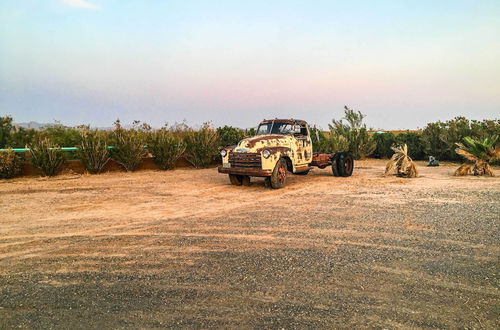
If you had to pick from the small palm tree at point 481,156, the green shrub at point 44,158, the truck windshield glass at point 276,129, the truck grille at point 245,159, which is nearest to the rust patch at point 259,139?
the truck grille at point 245,159

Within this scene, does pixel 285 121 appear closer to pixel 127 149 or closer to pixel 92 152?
pixel 127 149

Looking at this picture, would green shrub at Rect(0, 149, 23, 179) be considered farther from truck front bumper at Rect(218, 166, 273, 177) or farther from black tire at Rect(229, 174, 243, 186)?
black tire at Rect(229, 174, 243, 186)

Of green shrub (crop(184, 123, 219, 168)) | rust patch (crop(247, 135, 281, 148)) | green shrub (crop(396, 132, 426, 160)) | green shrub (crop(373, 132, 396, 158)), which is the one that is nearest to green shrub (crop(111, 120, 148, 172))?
green shrub (crop(184, 123, 219, 168))

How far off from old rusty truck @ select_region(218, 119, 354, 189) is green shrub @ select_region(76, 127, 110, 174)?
603cm

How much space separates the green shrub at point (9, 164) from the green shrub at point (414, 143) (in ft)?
63.4

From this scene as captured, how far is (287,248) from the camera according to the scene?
17.9 feet

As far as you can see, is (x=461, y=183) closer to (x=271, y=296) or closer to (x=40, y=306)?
(x=271, y=296)

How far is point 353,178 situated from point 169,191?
6.63 metres

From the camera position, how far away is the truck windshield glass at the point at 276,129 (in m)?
12.2

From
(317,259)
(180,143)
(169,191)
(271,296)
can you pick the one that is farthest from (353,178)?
(271,296)

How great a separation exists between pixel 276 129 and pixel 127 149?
6.91 meters

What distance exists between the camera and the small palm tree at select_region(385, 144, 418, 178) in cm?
1378

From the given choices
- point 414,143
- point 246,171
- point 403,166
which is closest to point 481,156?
point 403,166

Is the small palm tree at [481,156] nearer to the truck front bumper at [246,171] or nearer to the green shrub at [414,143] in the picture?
the truck front bumper at [246,171]
